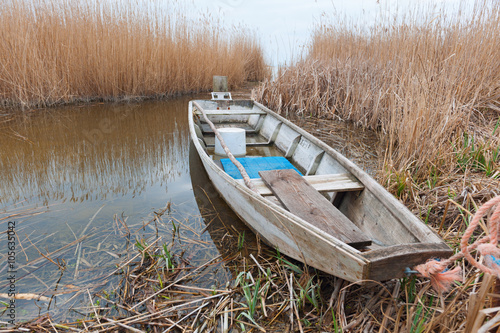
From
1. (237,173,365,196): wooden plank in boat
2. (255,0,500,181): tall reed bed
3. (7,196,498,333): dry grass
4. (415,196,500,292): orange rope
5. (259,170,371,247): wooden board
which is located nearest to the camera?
(415,196,500,292): orange rope

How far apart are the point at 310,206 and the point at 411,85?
84.1 inches

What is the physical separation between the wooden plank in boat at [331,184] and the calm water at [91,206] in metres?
0.54

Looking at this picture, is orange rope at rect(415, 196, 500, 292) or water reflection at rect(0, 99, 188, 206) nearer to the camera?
orange rope at rect(415, 196, 500, 292)

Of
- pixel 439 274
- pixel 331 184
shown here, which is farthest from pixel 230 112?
pixel 439 274

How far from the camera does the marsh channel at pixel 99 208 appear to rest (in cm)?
214

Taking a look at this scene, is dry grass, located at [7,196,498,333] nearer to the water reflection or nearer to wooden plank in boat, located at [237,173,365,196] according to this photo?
wooden plank in boat, located at [237,173,365,196]

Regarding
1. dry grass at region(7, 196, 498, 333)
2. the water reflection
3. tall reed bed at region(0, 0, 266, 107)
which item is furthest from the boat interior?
tall reed bed at region(0, 0, 266, 107)

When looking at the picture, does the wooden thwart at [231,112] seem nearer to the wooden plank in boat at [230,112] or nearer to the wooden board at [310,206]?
the wooden plank in boat at [230,112]

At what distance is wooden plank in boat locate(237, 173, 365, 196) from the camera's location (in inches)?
93.5

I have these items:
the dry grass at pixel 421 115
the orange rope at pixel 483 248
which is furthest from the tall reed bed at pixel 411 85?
the orange rope at pixel 483 248

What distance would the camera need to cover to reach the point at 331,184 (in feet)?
8.13

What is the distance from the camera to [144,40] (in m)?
7.66

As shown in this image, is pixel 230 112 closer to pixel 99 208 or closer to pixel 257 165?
pixel 257 165

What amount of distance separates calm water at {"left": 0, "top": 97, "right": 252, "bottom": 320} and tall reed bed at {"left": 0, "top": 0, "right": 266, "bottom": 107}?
1448 millimetres
